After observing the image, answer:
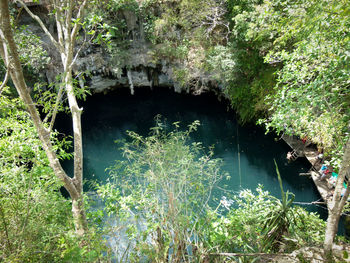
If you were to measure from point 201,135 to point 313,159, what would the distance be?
4.26m

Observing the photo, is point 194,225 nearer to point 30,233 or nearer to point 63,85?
point 30,233

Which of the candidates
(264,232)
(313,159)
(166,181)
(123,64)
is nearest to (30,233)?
(166,181)

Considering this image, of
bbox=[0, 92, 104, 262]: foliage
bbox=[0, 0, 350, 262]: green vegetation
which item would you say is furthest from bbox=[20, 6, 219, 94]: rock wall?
bbox=[0, 92, 104, 262]: foliage

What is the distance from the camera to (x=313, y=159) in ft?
24.5

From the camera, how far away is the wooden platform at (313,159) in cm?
629

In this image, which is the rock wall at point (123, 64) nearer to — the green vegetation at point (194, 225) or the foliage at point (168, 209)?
the foliage at point (168, 209)

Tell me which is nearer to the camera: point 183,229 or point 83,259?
point 83,259

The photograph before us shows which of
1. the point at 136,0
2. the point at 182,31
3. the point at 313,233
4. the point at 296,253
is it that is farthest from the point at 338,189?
the point at 136,0

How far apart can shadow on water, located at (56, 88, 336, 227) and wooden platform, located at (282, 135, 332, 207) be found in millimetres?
331

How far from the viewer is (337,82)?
139 inches

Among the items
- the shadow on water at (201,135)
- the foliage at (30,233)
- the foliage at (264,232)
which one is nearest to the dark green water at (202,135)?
the shadow on water at (201,135)

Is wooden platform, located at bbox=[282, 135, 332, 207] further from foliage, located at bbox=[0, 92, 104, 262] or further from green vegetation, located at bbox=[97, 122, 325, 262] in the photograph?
foliage, located at bbox=[0, 92, 104, 262]

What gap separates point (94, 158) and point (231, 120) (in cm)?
612

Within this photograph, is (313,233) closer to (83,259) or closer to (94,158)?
(83,259)
